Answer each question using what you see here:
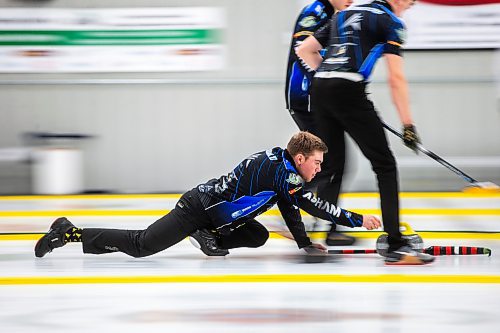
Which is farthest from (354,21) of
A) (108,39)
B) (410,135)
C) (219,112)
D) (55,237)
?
(108,39)

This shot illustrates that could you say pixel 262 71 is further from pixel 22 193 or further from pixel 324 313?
pixel 324 313

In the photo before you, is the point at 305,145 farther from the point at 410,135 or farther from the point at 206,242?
the point at 206,242

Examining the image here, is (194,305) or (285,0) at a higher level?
(285,0)

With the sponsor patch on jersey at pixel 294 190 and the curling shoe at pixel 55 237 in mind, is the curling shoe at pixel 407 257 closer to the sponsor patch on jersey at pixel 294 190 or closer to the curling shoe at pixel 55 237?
the sponsor patch on jersey at pixel 294 190

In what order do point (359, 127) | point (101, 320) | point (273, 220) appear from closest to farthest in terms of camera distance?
point (101, 320) < point (359, 127) < point (273, 220)

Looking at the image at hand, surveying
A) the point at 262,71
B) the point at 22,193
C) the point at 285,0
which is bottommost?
the point at 22,193

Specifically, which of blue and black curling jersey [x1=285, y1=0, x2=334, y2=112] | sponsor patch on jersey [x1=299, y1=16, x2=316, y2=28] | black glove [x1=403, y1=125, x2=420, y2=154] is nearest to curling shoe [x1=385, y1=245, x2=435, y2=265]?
black glove [x1=403, y1=125, x2=420, y2=154]

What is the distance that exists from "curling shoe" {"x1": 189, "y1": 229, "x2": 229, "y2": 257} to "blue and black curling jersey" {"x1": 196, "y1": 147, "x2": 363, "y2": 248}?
171mm

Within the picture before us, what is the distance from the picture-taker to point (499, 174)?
953 centimetres

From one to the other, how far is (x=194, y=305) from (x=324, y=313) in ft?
1.90

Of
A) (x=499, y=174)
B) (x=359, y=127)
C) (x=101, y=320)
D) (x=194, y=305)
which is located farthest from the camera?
(x=499, y=174)

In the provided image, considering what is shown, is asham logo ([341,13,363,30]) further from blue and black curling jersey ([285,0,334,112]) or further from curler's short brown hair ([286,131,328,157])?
blue and black curling jersey ([285,0,334,112])

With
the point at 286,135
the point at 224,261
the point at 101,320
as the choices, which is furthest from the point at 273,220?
the point at 101,320

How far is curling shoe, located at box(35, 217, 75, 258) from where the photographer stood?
512 centimetres
